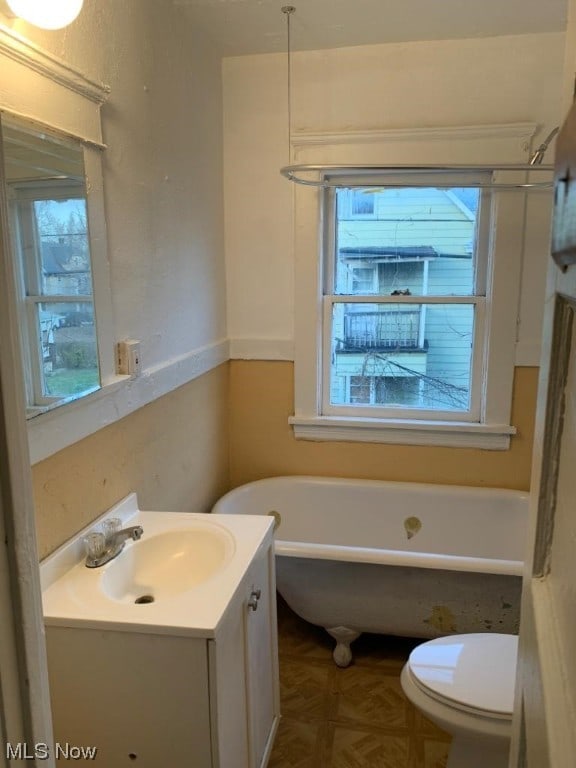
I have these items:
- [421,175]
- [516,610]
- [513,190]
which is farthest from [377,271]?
[516,610]

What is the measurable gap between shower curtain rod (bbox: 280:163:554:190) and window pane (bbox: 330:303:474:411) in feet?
1.76

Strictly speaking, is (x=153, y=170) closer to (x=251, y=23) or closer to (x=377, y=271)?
(x=251, y=23)

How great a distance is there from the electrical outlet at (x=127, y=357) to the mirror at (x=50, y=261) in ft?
0.44

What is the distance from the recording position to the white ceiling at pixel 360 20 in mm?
2090

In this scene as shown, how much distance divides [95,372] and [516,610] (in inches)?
64.1

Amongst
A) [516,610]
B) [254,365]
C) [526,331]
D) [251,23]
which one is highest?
[251,23]

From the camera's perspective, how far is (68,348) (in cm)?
148

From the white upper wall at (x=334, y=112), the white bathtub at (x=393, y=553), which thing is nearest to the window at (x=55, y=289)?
the white bathtub at (x=393, y=553)

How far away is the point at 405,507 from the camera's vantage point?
272cm

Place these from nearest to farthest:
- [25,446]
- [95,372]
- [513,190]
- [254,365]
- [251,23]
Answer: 1. [25,446]
2. [95,372]
3. [251,23]
4. [513,190]
5. [254,365]

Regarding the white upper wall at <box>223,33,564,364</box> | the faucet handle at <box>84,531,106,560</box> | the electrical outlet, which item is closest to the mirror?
the electrical outlet

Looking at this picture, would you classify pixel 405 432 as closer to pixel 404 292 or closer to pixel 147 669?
pixel 404 292

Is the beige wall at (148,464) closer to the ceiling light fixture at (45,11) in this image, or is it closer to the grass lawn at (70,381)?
the grass lawn at (70,381)

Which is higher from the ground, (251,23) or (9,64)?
(251,23)
